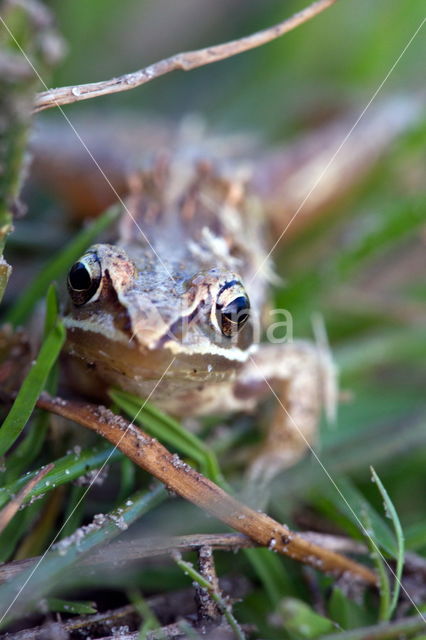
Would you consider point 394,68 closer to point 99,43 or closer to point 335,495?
point 99,43

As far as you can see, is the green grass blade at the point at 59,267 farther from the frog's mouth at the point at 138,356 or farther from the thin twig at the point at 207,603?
the thin twig at the point at 207,603

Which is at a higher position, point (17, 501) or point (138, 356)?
point (138, 356)

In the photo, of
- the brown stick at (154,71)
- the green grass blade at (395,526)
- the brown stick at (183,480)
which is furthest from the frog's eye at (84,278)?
the green grass blade at (395,526)

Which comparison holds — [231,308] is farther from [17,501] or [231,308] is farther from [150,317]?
[17,501]

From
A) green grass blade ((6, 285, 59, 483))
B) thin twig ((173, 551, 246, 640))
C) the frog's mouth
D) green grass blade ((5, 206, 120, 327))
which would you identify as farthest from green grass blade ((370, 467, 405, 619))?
green grass blade ((5, 206, 120, 327))

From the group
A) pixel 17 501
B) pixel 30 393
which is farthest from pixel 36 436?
pixel 17 501

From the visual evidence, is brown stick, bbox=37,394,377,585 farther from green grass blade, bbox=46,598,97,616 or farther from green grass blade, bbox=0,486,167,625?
green grass blade, bbox=46,598,97,616
